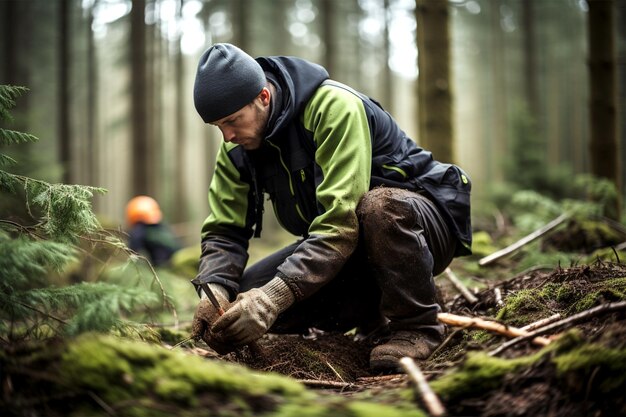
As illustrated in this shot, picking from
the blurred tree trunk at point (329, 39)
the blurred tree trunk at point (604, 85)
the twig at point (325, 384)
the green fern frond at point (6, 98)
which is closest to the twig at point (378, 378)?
the twig at point (325, 384)

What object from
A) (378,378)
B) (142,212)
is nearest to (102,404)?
(378,378)

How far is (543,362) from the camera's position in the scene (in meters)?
1.77

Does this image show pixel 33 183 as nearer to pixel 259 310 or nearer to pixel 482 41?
pixel 259 310

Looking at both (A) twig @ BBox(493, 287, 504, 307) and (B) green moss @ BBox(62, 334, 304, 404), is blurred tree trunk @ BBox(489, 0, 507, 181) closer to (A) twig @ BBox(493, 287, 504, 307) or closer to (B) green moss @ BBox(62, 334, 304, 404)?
(A) twig @ BBox(493, 287, 504, 307)

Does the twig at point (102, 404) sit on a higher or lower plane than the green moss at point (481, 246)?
higher

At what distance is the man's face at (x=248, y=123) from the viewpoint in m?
2.87

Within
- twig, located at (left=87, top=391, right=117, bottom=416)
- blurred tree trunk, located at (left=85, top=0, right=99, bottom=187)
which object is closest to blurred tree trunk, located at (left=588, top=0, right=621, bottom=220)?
twig, located at (left=87, top=391, right=117, bottom=416)

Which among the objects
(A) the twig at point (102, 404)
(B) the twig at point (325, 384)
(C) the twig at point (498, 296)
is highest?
(A) the twig at point (102, 404)

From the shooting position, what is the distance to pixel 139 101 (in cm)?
1112

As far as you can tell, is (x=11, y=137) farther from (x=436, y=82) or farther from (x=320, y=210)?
(x=436, y=82)

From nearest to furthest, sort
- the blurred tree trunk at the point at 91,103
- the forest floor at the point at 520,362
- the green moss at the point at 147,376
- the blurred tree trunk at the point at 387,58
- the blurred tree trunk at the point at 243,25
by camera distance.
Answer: the green moss at the point at 147,376, the forest floor at the point at 520,362, the blurred tree trunk at the point at 243,25, the blurred tree trunk at the point at 91,103, the blurred tree trunk at the point at 387,58

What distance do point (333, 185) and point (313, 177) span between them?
324 mm

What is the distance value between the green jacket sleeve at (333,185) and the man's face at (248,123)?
0.84 ft

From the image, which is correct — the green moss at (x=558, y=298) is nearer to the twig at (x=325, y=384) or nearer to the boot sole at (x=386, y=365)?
the boot sole at (x=386, y=365)
